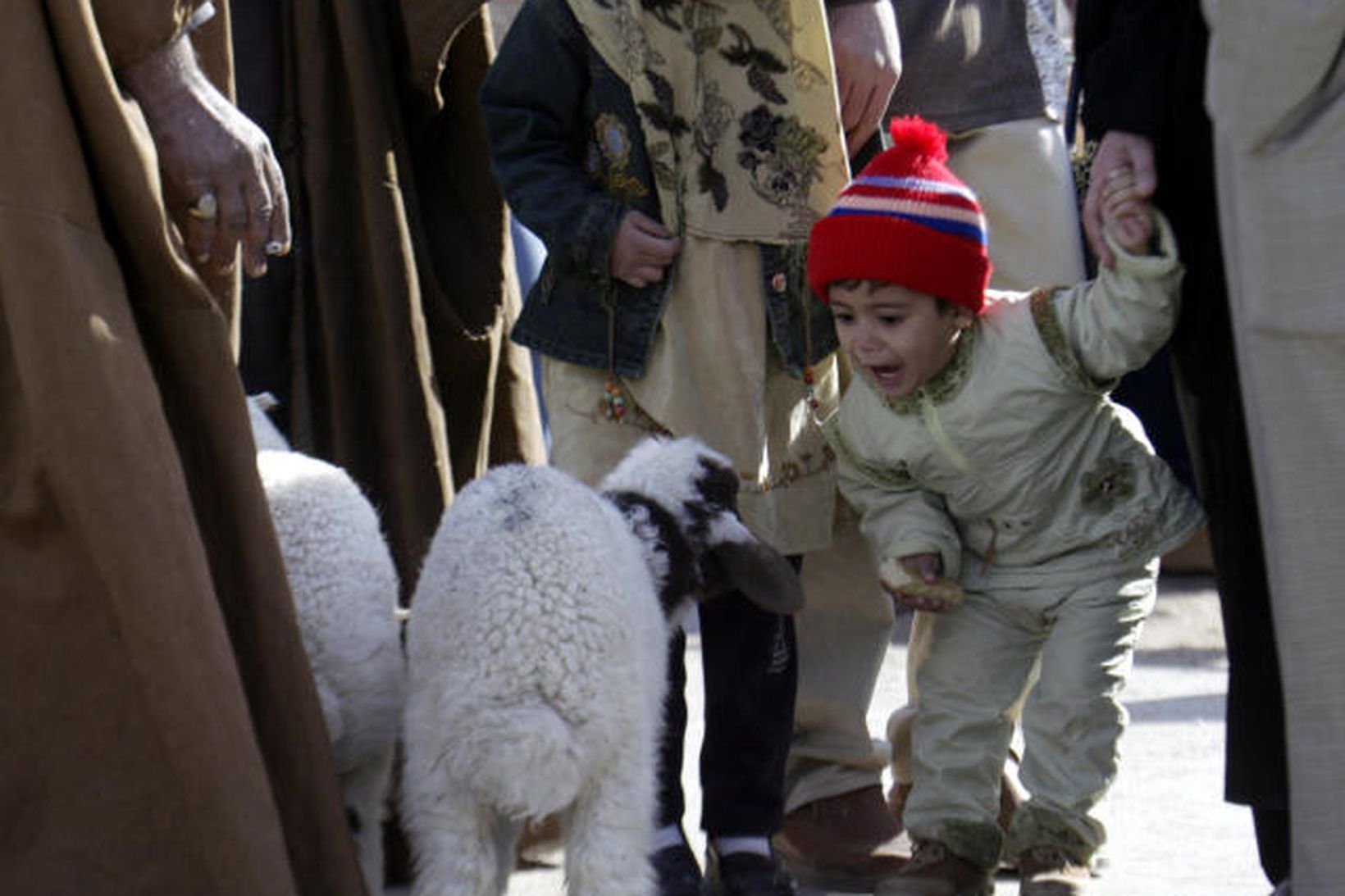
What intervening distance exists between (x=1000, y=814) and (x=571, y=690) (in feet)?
5.35

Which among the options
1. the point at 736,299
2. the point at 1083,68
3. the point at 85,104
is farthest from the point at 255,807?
the point at 1083,68

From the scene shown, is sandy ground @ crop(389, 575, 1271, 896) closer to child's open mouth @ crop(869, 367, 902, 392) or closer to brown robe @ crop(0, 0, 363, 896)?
child's open mouth @ crop(869, 367, 902, 392)

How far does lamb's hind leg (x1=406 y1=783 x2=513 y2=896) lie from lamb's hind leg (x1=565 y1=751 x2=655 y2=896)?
142 millimetres

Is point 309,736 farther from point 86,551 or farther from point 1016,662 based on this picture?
point 1016,662

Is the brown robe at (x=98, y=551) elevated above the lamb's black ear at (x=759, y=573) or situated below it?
above

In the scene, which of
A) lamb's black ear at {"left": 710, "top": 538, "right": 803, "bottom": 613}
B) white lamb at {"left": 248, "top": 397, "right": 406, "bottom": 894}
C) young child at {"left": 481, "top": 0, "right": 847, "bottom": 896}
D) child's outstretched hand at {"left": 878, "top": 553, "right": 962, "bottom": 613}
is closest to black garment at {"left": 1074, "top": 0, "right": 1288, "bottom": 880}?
child's outstretched hand at {"left": 878, "top": 553, "right": 962, "bottom": 613}

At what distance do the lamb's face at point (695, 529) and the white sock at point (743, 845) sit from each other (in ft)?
1.82

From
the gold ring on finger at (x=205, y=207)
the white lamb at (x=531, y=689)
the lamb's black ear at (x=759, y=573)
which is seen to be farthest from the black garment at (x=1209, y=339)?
the gold ring on finger at (x=205, y=207)

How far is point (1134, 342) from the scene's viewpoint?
3.97 metres

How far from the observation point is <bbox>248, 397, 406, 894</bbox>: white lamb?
12.4 feet

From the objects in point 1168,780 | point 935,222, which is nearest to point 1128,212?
point 935,222

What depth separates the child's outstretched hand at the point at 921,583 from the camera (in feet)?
13.7

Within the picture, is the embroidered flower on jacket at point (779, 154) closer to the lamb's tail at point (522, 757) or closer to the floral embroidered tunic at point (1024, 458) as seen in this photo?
the floral embroidered tunic at point (1024, 458)

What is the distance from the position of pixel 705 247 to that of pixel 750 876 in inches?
47.7
